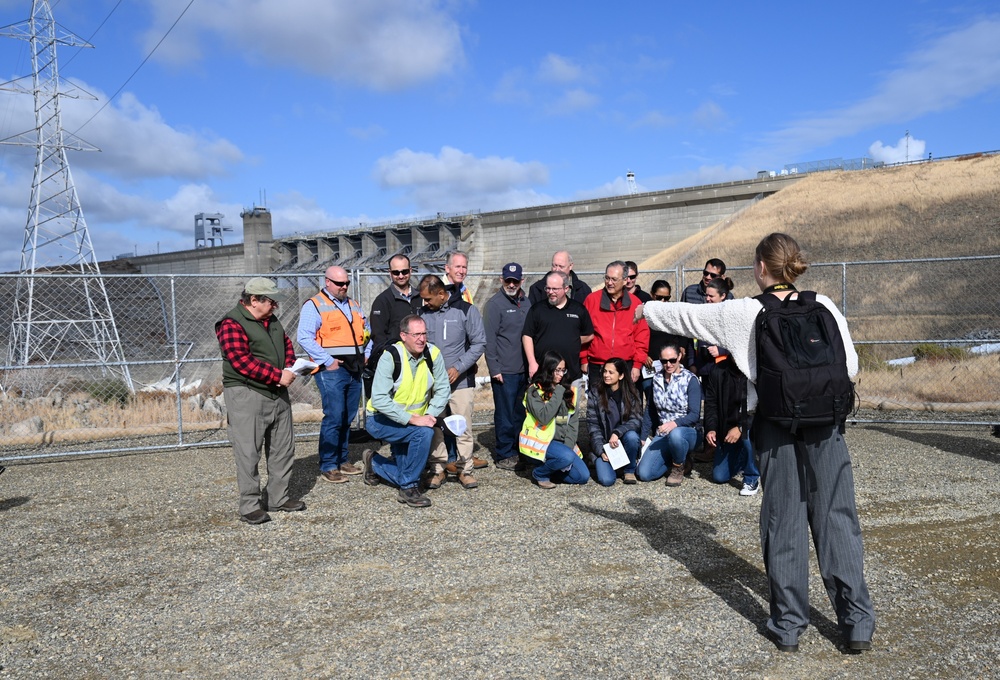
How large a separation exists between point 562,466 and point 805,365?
3502 mm

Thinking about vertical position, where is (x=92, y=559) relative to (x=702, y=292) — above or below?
below

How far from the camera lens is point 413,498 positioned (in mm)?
5762

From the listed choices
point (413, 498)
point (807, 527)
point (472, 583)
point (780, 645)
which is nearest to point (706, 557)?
point (780, 645)

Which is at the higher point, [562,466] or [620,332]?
[620,332]

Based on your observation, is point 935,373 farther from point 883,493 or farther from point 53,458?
point 53,458

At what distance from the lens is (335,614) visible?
3.73m

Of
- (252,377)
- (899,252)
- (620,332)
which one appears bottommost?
(252,377)

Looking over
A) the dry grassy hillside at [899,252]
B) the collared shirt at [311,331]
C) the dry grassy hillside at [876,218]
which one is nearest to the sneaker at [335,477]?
the collared shirt at [311,331]

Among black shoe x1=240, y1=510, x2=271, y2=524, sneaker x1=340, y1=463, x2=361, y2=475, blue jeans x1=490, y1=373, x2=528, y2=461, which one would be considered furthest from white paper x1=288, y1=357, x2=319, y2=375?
blue jeans x1=490, y1=373, x2=528, y2=461

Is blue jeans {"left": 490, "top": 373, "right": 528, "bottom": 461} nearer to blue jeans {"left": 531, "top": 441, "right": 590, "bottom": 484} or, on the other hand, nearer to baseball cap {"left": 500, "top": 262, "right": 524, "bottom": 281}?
blue jeans {"left": 531, "top": 441, "right": 590, "bottom": 484}

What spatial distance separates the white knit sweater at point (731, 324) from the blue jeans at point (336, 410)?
Answer: 12.6 ft

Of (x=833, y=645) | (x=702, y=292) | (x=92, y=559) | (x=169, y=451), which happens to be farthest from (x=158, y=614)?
(x=702, y=292)

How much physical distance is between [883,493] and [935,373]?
798cm

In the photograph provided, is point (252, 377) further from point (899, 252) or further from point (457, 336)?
point (899, 252)
